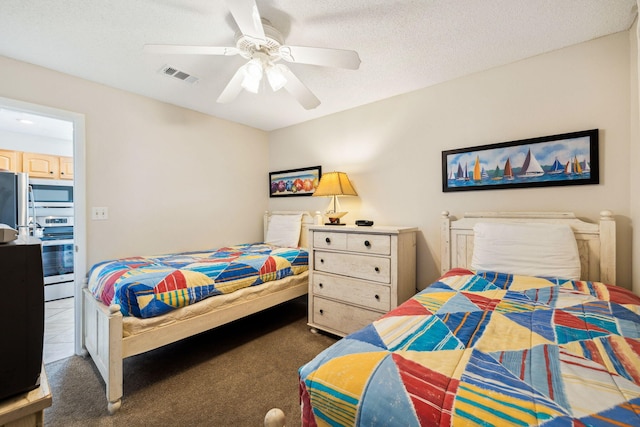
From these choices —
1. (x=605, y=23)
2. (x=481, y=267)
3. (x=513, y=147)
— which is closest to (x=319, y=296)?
(x=481, y=267)

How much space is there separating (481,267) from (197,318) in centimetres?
204

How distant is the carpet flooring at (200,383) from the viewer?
1.53 meters

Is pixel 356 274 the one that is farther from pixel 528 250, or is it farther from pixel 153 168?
pixel 153 168

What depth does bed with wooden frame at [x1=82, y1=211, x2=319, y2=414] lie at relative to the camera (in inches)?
62.7

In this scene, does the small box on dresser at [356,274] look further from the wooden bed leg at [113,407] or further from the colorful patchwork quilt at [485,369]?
the wooden bed leg at [113,407]

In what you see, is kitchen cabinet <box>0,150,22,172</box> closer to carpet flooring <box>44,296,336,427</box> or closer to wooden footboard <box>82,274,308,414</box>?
wooden footboard <box>82,274,308,414</box>

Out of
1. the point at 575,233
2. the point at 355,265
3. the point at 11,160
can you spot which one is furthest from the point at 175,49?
the point at 11,160

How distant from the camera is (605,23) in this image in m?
1.68

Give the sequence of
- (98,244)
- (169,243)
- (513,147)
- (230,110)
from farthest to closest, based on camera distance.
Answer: (230,110)
(169,243)
(98,244)
(513,147)

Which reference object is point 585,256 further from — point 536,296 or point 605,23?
point 605,23

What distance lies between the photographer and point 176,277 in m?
1.88

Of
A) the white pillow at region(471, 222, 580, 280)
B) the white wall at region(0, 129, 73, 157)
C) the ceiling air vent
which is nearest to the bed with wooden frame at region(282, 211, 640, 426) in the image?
the white pillow at region(471, 222, 580, 280)

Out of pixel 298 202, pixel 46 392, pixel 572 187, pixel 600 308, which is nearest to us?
pixel 46 392

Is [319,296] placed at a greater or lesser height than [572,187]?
lesser
